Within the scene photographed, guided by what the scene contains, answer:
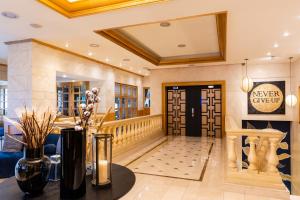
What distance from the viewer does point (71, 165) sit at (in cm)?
135

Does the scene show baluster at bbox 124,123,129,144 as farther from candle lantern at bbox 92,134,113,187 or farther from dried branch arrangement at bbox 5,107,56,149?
dried branch arrangement at bbox 5,107,56,149

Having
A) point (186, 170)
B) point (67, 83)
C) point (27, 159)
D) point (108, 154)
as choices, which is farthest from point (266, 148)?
point (67, 83)

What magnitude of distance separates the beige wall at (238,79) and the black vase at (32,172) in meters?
7.82

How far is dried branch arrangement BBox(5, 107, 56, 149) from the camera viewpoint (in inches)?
54.6

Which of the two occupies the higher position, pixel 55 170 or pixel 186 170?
pixel 55 170

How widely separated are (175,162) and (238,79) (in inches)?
190

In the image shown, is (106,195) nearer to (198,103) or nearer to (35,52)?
(35,52)

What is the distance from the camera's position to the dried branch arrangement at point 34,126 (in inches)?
54.6

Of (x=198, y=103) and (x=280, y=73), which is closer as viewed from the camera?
(x=280, y=73)

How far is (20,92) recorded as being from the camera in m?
5.27

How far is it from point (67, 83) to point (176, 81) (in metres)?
4.47

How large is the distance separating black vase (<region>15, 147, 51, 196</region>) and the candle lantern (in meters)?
0.32

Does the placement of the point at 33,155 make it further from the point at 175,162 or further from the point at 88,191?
the point at 175,162

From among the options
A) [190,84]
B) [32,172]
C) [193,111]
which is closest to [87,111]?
[32,172]
